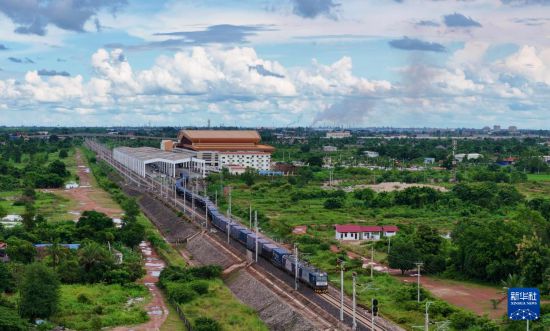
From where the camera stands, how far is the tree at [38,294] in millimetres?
42125

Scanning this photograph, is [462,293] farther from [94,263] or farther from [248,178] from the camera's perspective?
[248,178]

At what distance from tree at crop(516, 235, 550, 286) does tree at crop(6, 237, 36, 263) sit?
3763 centimetres

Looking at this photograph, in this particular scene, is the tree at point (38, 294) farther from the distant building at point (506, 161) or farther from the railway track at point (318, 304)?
the distant building at point (506, 161)

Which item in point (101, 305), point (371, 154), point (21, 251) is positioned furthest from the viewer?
point (371, 154)

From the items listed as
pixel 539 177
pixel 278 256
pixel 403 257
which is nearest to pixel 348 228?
pixel 403 257

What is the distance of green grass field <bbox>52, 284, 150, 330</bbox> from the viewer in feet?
141

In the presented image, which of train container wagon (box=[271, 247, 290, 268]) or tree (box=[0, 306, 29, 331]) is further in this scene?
train container wagon (box=[271, 247, 290, 268])

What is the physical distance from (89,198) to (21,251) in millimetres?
52148

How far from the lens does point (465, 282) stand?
53.8 meters

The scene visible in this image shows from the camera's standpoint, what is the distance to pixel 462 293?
4991 centimetres

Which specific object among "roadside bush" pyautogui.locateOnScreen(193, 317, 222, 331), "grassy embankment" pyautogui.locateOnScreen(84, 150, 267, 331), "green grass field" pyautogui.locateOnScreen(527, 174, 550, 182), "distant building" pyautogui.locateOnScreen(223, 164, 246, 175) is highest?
"distant building" pyautogui.locateOnScreen(223, 164, 246, 175)

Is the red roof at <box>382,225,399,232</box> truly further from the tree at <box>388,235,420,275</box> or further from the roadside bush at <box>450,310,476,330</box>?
the roadside bush at <box>450,310,476,330</box>

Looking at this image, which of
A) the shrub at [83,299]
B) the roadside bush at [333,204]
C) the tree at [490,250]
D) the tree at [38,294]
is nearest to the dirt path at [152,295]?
the shrub at [83,299]

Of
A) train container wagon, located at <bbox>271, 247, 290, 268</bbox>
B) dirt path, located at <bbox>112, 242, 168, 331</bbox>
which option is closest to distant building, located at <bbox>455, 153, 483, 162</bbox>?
dirt path, located at <bbox>112, 242, 168, 331</bbox>
